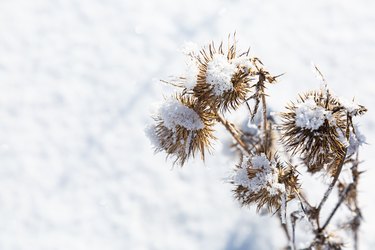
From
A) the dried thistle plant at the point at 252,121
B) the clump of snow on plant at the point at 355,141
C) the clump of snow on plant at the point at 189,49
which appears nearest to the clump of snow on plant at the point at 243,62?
the dried thistle plant at the point at 252,121

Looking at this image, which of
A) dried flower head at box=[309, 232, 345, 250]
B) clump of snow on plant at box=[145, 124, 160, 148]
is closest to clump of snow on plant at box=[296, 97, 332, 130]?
clump of snow on plant at box=[145, 124, 160, 148]

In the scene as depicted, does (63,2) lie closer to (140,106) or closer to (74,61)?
(74,61)

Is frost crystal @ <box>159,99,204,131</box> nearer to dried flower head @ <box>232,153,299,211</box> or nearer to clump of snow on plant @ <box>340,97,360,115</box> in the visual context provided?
dried flower head @ <box>232,153,299,211</box>

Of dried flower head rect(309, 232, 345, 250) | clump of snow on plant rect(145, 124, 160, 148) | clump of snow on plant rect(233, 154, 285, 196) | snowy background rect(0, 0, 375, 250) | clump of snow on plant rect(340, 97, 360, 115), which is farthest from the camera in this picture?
snowy background rect(0, 0, 375, 250)

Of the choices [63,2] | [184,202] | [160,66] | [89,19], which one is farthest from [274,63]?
[63,2]

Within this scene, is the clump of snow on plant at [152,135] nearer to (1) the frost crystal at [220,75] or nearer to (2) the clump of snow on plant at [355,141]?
(1) the frost crystal at [220,75]
